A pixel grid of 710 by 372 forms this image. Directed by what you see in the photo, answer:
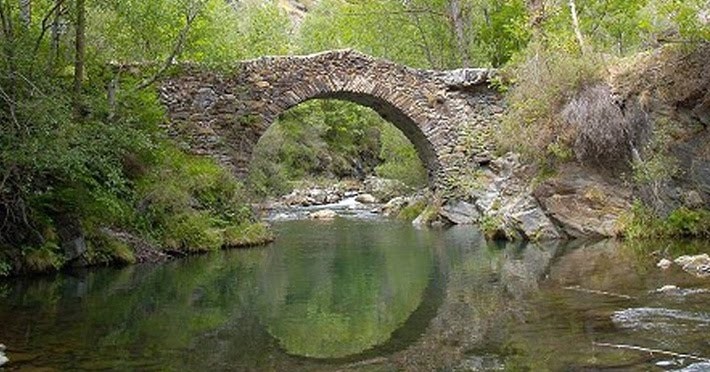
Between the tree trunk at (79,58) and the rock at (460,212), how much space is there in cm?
1125

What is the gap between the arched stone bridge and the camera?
18641mm

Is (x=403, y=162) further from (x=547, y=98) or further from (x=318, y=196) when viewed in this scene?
(x=547, y=98)

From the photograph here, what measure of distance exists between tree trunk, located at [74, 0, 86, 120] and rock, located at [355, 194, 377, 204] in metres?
19.2

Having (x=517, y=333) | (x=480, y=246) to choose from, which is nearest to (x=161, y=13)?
(x=480, y=246)

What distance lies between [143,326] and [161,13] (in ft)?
29.9

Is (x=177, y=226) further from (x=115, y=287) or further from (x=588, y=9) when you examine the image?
(x=588, y=9)

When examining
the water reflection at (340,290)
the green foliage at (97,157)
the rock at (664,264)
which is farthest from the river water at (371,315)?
the green foliage at (97,157)

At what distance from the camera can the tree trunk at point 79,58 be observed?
42.8 feet

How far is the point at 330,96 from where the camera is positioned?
20531 millimetres

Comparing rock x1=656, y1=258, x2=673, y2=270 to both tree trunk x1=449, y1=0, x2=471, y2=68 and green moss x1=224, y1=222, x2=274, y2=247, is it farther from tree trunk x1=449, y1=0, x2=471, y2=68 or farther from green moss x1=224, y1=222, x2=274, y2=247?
tree trunk x1=449, y1=0, x2=471, y2=68

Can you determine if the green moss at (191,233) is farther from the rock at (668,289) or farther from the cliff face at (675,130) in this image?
the rock at (668,289)

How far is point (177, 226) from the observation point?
15.0 meters

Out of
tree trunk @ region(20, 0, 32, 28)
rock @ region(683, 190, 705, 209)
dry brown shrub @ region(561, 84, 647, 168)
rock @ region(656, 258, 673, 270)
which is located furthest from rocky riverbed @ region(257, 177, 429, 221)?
rock @ region(656, 258, 673, 270)

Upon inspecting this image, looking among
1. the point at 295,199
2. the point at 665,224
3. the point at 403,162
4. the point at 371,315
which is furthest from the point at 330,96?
the point at 371,315
